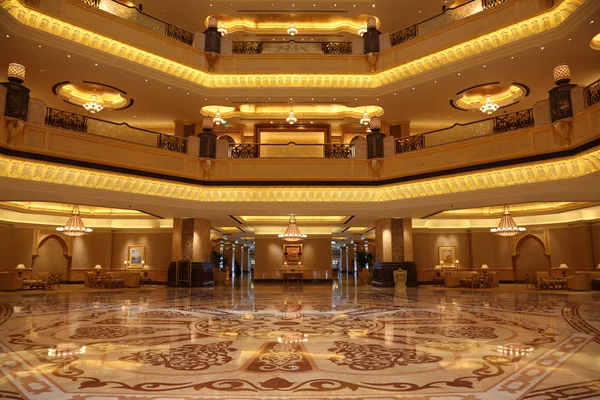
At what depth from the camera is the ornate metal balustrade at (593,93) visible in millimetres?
8750

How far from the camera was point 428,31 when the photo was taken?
13227 millimetres

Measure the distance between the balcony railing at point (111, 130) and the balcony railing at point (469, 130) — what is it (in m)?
6.96

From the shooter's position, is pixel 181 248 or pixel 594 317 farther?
pixel 181 248

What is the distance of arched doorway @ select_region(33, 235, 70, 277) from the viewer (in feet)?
54.7

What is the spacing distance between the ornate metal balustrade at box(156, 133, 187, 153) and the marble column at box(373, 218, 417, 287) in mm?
6962

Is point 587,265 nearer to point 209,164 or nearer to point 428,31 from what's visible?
point 428,31

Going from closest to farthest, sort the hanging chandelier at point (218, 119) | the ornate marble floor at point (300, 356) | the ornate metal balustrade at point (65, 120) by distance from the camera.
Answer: the ornate marble floor at point (300, 356)
the ornate metal balustrade at point (65, 120)
the hanging chandelier at point (218, 119)

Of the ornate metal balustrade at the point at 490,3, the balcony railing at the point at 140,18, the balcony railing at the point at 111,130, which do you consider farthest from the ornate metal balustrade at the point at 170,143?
the ornate metal balustrade at the point at 490,3

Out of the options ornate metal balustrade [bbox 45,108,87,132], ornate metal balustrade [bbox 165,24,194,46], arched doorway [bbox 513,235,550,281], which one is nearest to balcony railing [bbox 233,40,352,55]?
ornate metal balustrade [bbox 165,24,194,46]

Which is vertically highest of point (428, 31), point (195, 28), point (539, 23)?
point (195, 28)

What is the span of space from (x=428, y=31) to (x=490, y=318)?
9.63 m

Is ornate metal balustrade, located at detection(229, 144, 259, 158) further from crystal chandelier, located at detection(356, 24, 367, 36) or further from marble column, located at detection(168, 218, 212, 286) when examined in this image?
crystal chandelier, located at detection(356, 24, 367, 36)

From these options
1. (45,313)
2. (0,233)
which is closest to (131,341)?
(45,313)

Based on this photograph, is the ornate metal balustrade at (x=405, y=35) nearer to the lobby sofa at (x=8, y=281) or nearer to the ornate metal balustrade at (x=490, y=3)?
the ornate metal balustrade at (x=490, y=3)
